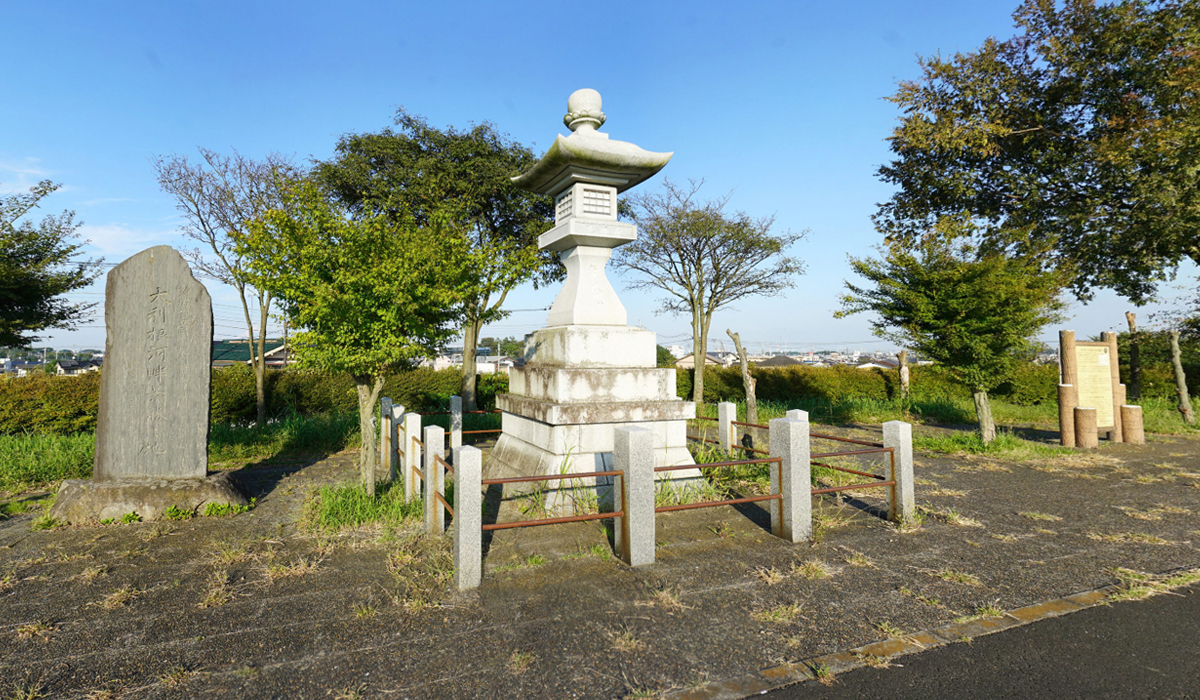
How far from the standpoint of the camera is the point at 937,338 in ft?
30.0

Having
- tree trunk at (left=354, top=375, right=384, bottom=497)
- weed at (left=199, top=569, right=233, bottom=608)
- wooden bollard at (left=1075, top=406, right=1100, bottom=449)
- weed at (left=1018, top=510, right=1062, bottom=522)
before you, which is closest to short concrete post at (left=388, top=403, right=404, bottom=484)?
tree trunk at (left=354, top=375, right=384, bottom=497)

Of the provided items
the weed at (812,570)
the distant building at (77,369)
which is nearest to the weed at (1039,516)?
the weed at (812,570)

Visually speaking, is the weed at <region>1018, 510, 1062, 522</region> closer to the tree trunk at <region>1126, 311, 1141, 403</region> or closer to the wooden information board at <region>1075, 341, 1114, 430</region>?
the wooden information board at <region>1075, 341, 1114, 430</region>

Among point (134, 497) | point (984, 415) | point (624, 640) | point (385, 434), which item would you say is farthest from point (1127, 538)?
point (134, 497)

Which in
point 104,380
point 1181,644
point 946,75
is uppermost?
point 946,75

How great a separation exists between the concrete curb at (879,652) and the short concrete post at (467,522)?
1.63 m

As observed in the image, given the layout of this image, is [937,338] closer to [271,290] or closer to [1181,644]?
[1181,644]

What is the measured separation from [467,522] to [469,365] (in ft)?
35.9

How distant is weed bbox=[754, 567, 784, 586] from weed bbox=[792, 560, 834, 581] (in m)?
0.14

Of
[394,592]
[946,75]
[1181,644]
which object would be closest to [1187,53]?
[946,75]

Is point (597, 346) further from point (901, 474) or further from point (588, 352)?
point (901, 474)

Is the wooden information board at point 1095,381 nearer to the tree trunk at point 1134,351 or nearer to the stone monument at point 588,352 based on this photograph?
the tree trunk at point 1134,351

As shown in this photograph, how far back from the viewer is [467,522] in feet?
11.6

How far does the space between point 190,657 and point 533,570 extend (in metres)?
1.97
